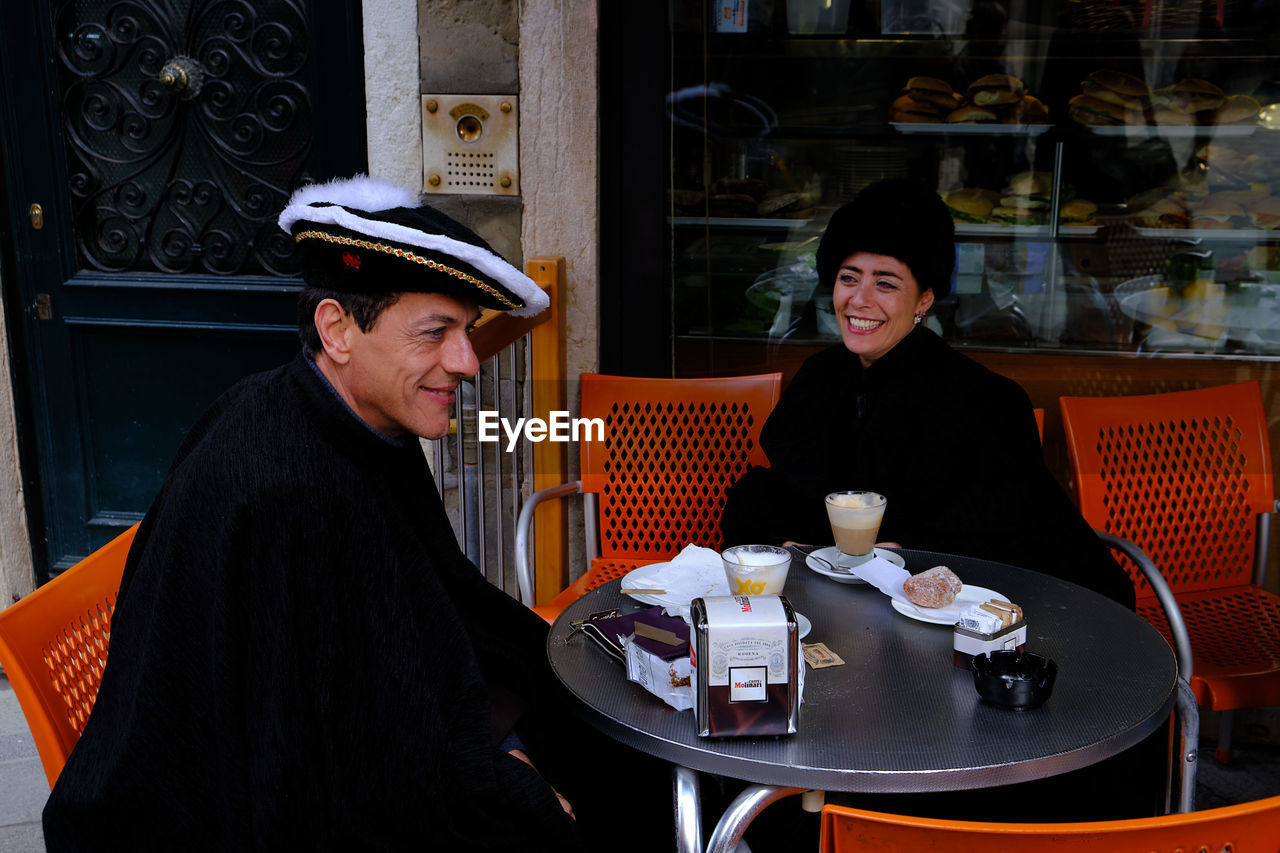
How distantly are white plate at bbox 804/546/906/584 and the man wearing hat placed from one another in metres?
0.71

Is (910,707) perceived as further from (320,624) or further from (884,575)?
(320,624)

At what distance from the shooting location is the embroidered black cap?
4.99ft

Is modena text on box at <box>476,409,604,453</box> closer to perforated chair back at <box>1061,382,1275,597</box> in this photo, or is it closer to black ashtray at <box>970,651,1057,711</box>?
perforated chair back at <box>1061,382,1275,597</box>

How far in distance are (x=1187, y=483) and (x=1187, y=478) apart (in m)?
0.01

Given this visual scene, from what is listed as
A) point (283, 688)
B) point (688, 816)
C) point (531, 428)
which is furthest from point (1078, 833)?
point (531, 428)

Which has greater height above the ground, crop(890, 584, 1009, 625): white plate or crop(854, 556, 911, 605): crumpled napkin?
crop(854, 556, 911, 605): crumpled napkin

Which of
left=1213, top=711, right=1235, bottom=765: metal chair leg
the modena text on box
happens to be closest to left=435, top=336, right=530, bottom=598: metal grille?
the modena text on box

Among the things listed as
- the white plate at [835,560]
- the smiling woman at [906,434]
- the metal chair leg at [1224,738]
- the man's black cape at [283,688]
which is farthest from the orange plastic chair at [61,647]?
the metal chair leg at [1224,738]

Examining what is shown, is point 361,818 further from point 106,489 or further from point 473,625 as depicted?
point 106,489

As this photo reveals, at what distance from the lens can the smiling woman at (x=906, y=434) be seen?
2488 mm

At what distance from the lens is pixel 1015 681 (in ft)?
5.09

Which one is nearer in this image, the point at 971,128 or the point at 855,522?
the point at 855,522

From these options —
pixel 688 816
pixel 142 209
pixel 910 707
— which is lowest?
pixel 688 816

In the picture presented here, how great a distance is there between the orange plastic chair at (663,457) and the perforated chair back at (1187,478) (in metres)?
0.95
